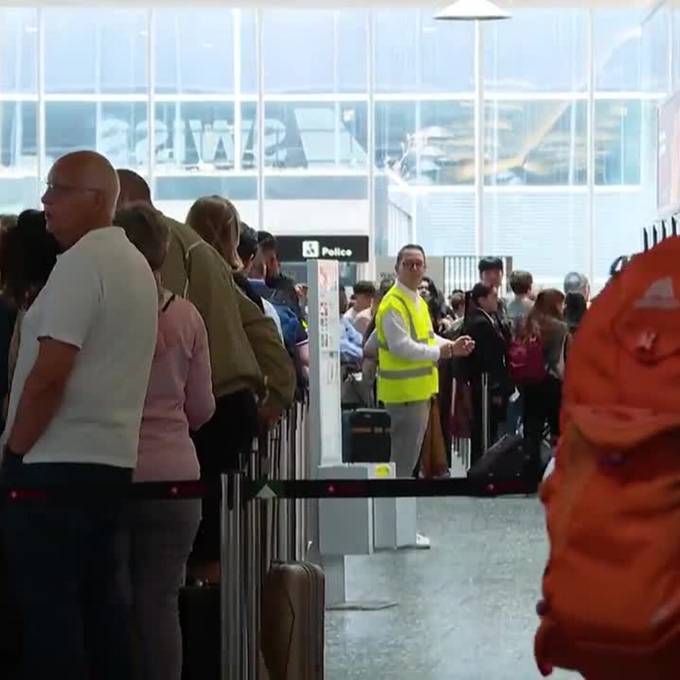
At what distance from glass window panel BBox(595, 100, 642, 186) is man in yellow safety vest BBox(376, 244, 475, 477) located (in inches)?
597

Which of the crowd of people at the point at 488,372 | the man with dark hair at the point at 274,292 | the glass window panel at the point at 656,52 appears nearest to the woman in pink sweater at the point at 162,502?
the man with dark hair at the point at 274,292

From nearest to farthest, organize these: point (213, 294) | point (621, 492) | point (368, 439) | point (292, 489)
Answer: point (621, 492)
point (292, 489)
point (213, 294)
point (368, 439)

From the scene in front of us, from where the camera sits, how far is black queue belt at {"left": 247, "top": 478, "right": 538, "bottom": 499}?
16.5 feet

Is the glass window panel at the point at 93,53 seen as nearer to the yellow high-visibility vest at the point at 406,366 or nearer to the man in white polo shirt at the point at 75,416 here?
the yellow high-visibility vest at the point at 406,366

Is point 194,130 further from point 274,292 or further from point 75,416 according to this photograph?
point 75,416

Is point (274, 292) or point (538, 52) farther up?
point (538, 52)

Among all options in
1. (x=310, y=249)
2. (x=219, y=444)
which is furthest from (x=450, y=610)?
(x=310, y=249)

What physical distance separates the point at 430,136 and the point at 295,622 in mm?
21601

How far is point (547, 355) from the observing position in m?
13.8

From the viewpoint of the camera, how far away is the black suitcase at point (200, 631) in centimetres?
549

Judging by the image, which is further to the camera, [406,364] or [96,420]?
[406,364]

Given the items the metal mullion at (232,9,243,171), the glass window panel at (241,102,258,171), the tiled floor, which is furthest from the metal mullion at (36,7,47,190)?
the tiled floor

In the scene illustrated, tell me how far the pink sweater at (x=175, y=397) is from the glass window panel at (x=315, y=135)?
70.2ft

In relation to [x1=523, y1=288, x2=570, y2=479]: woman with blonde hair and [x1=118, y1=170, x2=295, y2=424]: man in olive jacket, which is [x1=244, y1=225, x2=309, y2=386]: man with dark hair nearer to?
[x1=118, y1=170, x2=295, y2=424]: man in olive jacket
